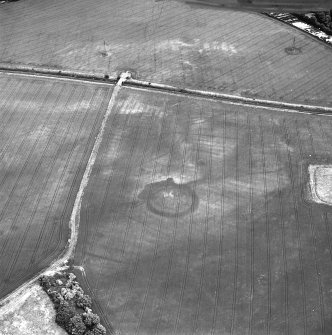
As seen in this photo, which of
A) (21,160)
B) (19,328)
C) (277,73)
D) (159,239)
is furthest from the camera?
(277,73)

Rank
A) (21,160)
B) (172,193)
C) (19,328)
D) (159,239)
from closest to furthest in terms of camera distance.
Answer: (19,328), (159,239), (172,193), (21,160)

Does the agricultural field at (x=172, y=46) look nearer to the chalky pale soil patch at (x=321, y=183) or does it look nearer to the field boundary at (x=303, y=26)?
the field boundary at (x=303, y=26)

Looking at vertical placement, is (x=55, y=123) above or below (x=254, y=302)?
above

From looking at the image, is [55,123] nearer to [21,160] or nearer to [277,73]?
[21,160]

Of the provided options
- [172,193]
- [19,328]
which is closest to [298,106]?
[172,193]

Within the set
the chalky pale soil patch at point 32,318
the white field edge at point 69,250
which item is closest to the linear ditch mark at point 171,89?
the white field edge at point 69,250

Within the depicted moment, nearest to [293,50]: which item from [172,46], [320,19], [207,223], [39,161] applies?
[320,19]

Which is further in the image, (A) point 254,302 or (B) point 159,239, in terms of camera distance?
(B) point 159,239
